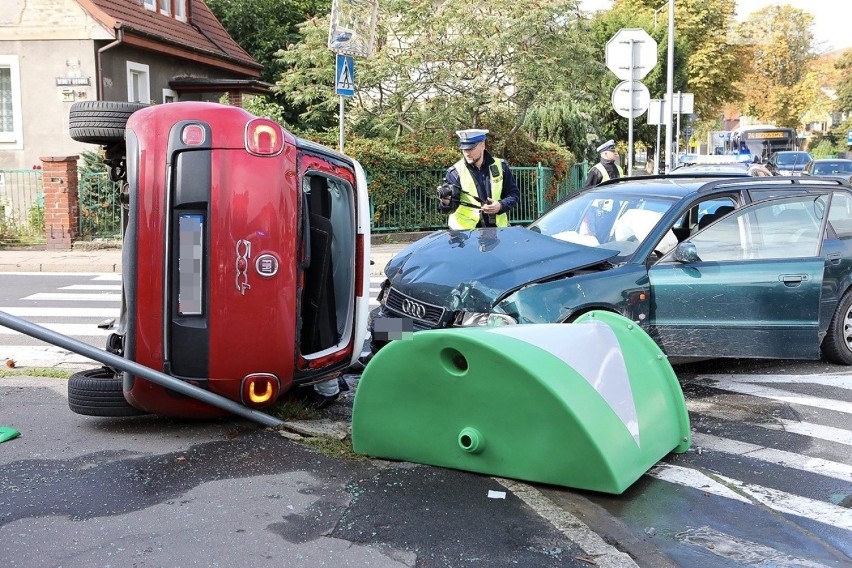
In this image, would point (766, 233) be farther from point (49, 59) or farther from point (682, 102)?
point (682, 102)

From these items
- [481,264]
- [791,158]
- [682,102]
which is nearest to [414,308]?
[481,264]

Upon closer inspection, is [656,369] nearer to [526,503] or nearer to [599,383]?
[599,383]

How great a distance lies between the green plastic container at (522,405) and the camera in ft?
13.8

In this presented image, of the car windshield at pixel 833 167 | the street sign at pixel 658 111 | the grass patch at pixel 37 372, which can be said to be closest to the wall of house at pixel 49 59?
the street sign at pixel 658 111

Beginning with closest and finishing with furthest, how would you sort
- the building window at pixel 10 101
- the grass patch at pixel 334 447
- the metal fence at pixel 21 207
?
the grass patch at pixel 334 447
the metal fence at pixel 21 207
the building window at pixel 10 101

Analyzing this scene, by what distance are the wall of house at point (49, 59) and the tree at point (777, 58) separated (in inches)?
2438

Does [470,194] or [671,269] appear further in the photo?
[470,194]

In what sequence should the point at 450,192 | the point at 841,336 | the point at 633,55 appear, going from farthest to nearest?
1. the point at 633,55
2. the point at 450,192
3. the point at 841,336

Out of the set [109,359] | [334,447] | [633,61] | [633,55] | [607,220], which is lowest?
[334,447]

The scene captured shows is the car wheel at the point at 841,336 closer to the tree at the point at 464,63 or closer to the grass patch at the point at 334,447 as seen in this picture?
the grass patch at the point at 334,447

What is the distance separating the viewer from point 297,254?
16.0 ft

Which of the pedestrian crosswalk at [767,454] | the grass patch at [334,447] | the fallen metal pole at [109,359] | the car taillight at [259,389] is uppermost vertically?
the fallen metal pole at [109,359]

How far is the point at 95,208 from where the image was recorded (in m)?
16.7

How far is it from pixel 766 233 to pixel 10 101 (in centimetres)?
1896
